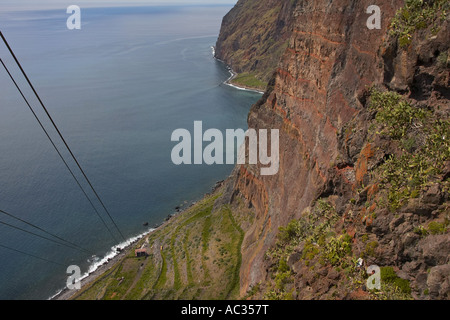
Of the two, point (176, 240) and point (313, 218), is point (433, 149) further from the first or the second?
point (176, 240)

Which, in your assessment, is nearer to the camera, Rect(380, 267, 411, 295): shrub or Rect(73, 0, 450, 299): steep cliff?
Rect(380, 267, 411, 295): shrub

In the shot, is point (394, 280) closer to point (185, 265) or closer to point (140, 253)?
point (185, 265)

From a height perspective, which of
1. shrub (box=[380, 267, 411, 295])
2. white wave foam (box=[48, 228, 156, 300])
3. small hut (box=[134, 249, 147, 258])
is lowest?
white wave foam (box=[48, 228, 156, 300])

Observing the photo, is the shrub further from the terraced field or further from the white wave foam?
the white wave foam

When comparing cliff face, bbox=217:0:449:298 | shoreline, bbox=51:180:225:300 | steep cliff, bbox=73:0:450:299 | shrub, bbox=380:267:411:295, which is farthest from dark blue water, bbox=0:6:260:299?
shrub, bbox=380:267:411:295

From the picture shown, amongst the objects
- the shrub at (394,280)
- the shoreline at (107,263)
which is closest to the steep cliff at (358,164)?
the shrub at (394,280)

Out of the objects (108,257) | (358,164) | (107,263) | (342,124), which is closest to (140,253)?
(107,263)

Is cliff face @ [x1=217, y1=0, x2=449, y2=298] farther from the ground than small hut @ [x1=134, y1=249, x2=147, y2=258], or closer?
farther from the ground

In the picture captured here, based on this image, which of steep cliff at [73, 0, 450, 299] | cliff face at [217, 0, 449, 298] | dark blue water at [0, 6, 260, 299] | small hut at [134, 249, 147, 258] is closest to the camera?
steep cliff at [73, 0, 450, 299]
